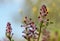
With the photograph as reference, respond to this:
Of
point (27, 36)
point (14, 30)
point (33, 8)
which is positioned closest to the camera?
point (27, 36)

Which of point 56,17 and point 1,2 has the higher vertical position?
point 1,2

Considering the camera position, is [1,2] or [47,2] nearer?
[47,2]

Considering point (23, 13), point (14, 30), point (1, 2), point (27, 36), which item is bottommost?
point (27, 36)

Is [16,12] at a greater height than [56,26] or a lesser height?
greater

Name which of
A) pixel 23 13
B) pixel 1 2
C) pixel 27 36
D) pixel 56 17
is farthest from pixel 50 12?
pixel 27 36

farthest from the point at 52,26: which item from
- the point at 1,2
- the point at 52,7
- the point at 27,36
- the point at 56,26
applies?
the point at 27,36

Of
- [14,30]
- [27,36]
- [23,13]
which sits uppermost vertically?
[23,13]

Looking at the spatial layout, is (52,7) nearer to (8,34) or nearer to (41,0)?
(41,0)

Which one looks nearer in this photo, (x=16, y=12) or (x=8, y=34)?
(x=8, y=34)

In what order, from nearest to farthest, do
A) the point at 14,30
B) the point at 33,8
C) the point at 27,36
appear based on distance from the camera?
the point at 27,36 < the point at 14,30 < the point at 33,8

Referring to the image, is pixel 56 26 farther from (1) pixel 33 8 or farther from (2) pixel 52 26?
(1) pixel 33 8
